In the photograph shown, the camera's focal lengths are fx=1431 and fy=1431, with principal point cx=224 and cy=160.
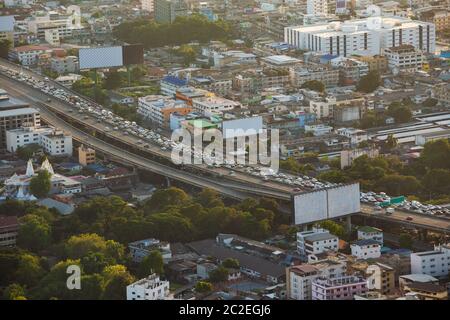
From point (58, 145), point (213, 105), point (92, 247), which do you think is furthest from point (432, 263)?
point (213, 105)

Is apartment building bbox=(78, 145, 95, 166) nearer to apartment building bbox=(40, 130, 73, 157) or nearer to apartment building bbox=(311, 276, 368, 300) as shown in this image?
apartment building bbox=(40, 130, 73, 157)

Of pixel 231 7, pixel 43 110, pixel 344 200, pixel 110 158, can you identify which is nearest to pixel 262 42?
pixel 231 7

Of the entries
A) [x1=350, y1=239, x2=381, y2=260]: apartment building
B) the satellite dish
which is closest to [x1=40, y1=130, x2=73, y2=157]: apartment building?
[x1=350, y1=239, x2=381, y2=260]: apartment building

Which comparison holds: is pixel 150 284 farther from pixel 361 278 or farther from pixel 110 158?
pixel 110 158

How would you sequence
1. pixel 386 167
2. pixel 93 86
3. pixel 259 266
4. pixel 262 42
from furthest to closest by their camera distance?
pixel 262 42
pixel 93 86
pixel 386 167
pixel 259 266

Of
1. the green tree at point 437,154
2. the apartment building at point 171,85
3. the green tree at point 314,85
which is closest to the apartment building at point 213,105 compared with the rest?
the apartment building at point 171,85
